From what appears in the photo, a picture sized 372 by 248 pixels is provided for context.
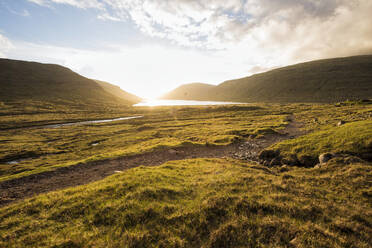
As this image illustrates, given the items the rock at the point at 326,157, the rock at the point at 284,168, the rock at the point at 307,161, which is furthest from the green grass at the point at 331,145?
the rock at the point at 284,168

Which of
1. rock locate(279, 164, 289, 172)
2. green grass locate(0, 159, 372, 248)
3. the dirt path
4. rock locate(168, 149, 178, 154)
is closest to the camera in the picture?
green grass locate(0, 159, 372, 248)

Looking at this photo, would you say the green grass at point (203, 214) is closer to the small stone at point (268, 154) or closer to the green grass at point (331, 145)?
the green grass at point (331, 145)

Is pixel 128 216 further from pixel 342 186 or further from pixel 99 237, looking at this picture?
pixel 342 186

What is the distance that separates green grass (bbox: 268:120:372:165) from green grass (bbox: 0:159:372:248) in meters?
4.63

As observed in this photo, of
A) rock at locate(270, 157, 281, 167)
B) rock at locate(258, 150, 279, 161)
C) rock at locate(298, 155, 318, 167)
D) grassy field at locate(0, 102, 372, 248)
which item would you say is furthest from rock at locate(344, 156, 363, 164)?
rock at locate(258, 150, 279, 161)

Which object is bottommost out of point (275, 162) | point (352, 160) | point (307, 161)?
point (275, 162)

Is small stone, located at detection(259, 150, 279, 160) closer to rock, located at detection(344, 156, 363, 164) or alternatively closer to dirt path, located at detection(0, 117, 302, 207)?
dirt path, located at detection(0, 117, 302, 207)

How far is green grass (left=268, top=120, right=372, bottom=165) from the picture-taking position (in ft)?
54.6

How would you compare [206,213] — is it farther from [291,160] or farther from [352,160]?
[352,160]

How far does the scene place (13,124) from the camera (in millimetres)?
73688

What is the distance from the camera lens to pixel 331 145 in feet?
61.3

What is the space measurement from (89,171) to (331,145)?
30764 mm

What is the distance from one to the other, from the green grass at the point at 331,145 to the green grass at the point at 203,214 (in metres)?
4.63

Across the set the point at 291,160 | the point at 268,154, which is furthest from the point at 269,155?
the point at 291,160
